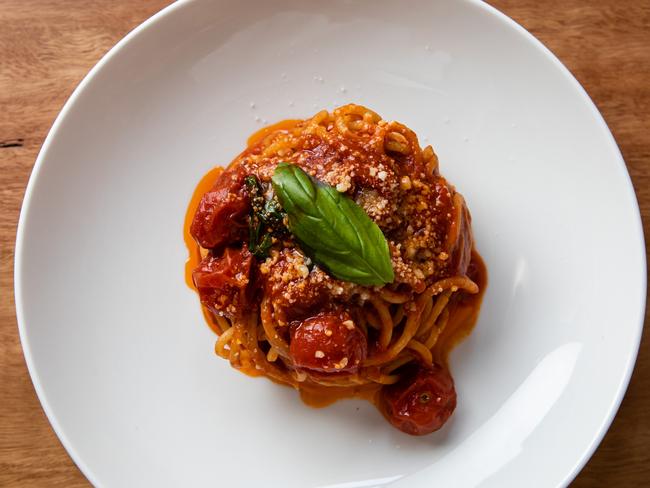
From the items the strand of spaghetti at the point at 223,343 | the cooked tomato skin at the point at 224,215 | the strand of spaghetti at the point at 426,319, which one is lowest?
the strand of spaghetti at the point at 223,343

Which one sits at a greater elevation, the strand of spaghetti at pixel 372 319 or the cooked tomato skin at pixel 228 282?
the cooked tomato skin at pixel 228 282

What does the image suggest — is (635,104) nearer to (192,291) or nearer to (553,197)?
(553,197)

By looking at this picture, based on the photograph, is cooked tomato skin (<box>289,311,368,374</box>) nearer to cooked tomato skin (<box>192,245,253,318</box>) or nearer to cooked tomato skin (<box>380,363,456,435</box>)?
cooked tomato skin (<box>192,245,253,318</box>)

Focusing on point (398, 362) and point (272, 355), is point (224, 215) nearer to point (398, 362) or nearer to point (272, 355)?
point (272, 355)

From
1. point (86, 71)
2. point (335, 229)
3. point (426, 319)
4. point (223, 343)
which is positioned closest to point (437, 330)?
point (426, 319)

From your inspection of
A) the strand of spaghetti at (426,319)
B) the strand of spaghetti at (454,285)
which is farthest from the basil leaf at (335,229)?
the strand of spaghetti at (426,319)

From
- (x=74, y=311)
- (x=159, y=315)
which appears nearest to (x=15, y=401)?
(x=74, y=311)

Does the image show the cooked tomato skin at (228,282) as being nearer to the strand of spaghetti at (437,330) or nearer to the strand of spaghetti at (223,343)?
the strand of spaghetti at (223,343)
